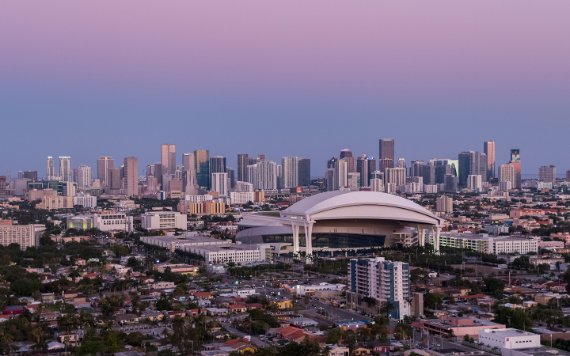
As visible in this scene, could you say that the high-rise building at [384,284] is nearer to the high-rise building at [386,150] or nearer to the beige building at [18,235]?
the beige building at [18,235]

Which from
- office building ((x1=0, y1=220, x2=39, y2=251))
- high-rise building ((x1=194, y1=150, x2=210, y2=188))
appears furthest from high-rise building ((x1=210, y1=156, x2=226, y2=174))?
office building ((x1=0, y1=220, x2=39, y2=251))

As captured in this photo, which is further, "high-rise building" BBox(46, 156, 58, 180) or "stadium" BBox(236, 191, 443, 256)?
"high-rise building" BBox(46, 156, 58, 180)

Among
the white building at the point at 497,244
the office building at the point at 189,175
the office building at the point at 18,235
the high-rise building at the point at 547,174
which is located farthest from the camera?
the high-rise building at the point at 547,174

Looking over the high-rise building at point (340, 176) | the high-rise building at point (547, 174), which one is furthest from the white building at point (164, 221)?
the high-rise building at point (547, 174)

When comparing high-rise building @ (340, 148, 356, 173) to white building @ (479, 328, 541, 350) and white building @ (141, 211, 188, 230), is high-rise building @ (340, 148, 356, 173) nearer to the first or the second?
white building @ (141, 211, 188, 230)

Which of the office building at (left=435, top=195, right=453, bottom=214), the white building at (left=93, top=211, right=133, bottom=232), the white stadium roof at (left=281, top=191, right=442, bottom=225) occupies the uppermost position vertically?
the white stadium roof at (left=281, top=191, right=442, bottom=225)

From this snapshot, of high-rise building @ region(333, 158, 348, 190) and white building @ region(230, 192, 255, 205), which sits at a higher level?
high-rise building @ region(333, 158, 348, 190)

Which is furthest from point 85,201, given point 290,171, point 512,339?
point 512,339
